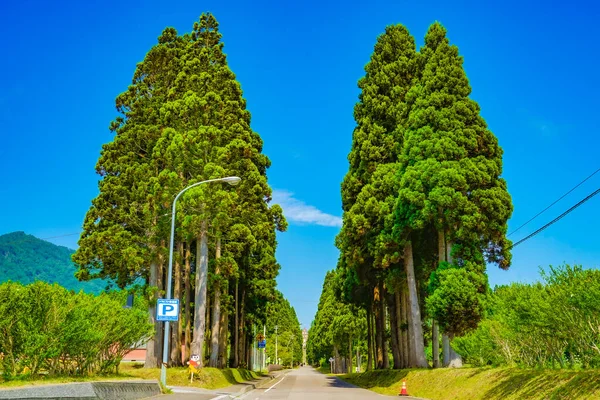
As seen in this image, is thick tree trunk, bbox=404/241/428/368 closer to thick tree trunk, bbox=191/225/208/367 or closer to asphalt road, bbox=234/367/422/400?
asphalt road, bbox=234/367/422/400

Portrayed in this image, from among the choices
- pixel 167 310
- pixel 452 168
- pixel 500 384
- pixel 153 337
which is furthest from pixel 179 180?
pixel 500 384

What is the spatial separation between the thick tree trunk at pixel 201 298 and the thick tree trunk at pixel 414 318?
956 cm

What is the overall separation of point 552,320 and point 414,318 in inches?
481

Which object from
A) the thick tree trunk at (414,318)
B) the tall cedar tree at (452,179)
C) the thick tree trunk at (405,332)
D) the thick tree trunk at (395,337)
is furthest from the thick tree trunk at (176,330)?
the thick tree trunk at (395,337)

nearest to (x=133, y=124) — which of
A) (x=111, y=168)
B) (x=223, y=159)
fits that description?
(x=111, y=168)

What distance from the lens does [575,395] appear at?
39.6 ft

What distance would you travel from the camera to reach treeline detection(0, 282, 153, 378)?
1293 centimetres

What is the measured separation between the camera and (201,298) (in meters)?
26.8

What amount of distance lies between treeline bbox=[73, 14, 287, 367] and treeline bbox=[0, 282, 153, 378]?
932cm

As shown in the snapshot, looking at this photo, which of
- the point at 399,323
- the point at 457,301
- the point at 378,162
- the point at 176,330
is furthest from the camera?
the point at 399,323

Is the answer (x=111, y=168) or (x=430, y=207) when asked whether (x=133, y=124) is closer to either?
(x=111, y=168)

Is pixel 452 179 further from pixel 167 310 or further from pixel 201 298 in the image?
pixel 201 298

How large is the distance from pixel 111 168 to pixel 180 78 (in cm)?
602

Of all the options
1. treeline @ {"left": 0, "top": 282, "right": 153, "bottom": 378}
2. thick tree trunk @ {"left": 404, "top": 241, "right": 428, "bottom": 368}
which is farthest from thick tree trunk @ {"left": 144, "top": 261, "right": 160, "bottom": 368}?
thick tree trunk @ {"left": 404, "top": 241, "right": 428, "bottom": 368}
